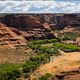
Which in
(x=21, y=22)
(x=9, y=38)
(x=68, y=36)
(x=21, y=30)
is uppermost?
(x=9, y=38)

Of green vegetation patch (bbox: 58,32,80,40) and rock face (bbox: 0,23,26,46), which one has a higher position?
rock face (bbox: 0,23,26,46)

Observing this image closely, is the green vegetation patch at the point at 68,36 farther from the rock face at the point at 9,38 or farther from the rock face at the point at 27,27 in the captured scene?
the rock face at the point at 9,38

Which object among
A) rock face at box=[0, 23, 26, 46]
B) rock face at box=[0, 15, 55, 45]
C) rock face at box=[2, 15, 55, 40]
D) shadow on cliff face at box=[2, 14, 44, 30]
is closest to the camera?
rock face at box=[0, 23, 26, 46]

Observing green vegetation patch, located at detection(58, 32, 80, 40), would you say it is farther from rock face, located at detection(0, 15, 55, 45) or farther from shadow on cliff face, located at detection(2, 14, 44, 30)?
shadow on cliff face, located at detection(2, 14, 44, 30)

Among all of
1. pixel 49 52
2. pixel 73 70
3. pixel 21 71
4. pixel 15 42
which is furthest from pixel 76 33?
pixel 73 70

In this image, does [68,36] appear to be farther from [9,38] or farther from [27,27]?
[9,38]

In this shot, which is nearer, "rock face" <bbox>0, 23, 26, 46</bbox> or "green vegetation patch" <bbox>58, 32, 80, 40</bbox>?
"rock face" <bbox>0, 23, 26, 46</bbox>

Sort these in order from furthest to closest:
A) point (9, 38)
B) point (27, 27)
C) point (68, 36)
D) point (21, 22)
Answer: point (68, 36) → point (21, 22) → point (27, 27) → point (9, 38)

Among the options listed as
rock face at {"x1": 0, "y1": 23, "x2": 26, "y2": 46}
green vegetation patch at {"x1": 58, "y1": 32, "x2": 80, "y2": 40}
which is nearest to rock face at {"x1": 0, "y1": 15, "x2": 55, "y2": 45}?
rock face at {"x1": 0, "y1": 23, "x2": 26, "y2": 46}

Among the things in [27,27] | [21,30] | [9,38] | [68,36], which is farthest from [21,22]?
[9,38]

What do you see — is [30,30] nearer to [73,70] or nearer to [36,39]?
[36,39]

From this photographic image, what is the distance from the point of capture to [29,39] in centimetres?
5953

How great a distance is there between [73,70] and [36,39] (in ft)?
114


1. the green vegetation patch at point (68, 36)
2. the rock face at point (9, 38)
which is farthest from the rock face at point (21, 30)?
the green vegetation patch at point (68, 36)
